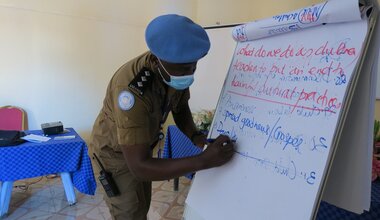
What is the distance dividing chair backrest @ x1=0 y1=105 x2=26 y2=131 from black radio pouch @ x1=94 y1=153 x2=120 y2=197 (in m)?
2.16

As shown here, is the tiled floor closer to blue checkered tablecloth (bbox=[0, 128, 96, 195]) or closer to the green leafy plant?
blue checkered tablecloth (bbox=[0, 128, 96, 195])

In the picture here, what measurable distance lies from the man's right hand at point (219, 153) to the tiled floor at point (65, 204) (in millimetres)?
1497

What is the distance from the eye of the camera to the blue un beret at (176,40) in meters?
0.80

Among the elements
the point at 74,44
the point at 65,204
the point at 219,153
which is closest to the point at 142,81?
the point at 219,153

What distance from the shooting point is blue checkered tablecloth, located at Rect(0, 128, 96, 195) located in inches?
78.6

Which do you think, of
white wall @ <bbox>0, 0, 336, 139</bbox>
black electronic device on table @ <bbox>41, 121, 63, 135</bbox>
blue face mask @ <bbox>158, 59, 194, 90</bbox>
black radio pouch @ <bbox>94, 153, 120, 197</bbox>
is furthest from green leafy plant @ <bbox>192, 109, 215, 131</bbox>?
blue face mask @ <bbox>158, 59, 194, 90</bbox>

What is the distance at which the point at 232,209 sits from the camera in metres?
0.93

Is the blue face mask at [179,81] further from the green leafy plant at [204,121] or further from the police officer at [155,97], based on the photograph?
the green leafy plant at [204,121]

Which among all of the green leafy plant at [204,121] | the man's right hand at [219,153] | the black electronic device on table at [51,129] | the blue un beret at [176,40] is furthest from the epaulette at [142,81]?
the black electronic device on table at [51,129]

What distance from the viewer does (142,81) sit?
0.90m

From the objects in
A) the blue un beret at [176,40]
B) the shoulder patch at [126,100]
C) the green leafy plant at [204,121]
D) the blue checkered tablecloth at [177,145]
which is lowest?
the blue checkered tablecloth at [177,145]

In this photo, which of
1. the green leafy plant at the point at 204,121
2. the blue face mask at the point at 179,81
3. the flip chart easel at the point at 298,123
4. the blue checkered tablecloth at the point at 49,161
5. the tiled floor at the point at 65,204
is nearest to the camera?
the flip chart easel at the point at 298,123

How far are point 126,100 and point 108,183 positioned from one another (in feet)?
1.35

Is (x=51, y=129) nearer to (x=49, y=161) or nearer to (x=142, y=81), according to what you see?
(x=49, y=161)
